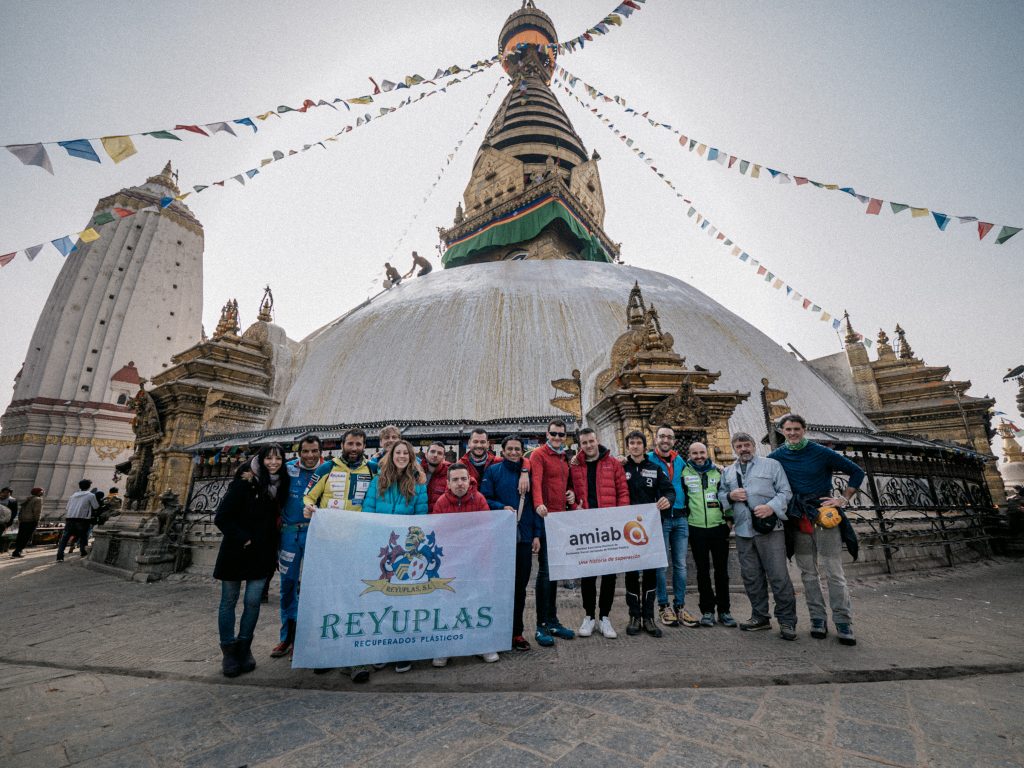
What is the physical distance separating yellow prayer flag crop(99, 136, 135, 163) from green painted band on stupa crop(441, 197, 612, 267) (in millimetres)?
15486

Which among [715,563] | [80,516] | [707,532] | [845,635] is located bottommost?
[845,635]

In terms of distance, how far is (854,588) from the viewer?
604 cm

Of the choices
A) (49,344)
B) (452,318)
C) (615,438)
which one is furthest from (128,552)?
(49,344)

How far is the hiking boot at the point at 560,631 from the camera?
3.93 m

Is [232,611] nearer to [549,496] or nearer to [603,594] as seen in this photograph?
[549,496]

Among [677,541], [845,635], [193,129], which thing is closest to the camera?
[845,635]

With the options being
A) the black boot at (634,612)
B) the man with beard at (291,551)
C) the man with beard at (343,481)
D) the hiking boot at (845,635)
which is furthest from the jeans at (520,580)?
the hiking boot at (845,635)

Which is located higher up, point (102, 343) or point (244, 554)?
point (102, 343)

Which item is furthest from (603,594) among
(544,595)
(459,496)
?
(459,496)

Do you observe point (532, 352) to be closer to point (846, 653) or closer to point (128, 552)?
point (846, 653)

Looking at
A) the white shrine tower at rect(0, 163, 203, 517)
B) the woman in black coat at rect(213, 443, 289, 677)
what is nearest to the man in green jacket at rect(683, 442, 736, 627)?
the woman in black coat at rect(213, 443, 289, 677)

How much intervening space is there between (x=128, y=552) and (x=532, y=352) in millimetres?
8908

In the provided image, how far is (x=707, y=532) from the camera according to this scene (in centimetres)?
453

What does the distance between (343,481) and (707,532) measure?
366 centimetres
